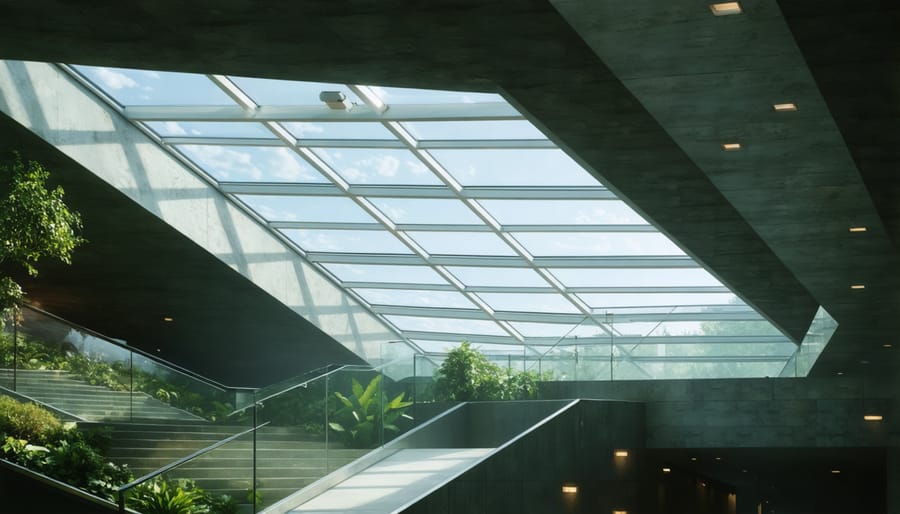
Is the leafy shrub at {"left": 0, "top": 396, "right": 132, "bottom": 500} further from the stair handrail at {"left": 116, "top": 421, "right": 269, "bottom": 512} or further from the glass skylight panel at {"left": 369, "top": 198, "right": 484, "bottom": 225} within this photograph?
the glass skylight panel at {"left": 369, "top": 198, "right": 484, "bottom": 225}

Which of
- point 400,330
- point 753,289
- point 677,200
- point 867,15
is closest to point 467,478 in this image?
point 677,200

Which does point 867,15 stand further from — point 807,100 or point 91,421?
point 91,421

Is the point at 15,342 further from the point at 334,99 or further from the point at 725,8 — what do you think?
the point at 725,8

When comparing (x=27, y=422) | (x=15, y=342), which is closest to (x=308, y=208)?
(x=15, y=342)

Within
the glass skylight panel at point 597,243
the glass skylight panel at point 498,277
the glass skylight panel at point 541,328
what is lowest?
the glass skylight panel at point 541,328

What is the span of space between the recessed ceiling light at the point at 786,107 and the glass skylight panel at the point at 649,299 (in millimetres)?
14289

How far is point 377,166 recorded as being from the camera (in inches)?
777

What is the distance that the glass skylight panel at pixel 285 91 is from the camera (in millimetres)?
16359

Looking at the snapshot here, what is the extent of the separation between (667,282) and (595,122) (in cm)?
1395

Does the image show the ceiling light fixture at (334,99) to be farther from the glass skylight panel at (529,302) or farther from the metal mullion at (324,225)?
the glass skylight panel at (529,302)

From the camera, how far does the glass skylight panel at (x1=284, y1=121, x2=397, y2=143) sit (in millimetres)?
17938

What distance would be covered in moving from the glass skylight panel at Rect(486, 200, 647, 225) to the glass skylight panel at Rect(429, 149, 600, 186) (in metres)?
1.02

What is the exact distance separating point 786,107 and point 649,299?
15.8 metres

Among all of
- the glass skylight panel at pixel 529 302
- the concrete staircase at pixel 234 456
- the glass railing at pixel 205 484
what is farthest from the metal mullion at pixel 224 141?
→ the glass skylight panel at pixel 529 302
